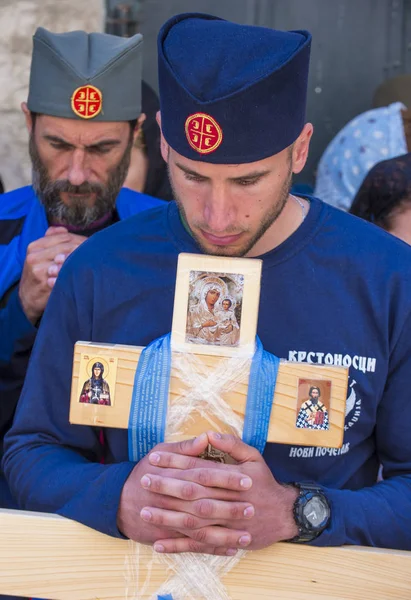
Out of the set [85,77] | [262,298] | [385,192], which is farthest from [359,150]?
[262,298]

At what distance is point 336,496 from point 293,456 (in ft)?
0.53

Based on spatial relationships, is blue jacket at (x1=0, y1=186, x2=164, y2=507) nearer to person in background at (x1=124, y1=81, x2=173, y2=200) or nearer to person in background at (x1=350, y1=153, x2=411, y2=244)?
person in background at (x1=124, y1=81, x2=173, y2=200)

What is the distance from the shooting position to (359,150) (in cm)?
474

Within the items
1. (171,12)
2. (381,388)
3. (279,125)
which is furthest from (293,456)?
(171,12)

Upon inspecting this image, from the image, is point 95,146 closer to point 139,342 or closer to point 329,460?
point 139,342

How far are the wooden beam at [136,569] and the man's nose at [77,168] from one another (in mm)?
1552

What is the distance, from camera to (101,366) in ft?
6.32

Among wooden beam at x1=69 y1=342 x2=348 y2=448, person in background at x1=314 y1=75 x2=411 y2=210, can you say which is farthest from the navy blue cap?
person in background at x1=314 y1=75 x2=411 y2=210

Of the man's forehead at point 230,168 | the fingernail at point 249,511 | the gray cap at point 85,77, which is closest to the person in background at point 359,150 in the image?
the gray cap at point 85,77

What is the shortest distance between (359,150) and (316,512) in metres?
3.02

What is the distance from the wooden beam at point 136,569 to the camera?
195cm

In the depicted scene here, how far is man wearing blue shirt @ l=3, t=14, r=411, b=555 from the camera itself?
6.78 ft

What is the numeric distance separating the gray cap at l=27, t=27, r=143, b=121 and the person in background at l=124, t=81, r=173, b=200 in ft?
2.15

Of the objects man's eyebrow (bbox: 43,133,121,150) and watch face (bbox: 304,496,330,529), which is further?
man's eyebrow (bbox: 43,133,121,150)
